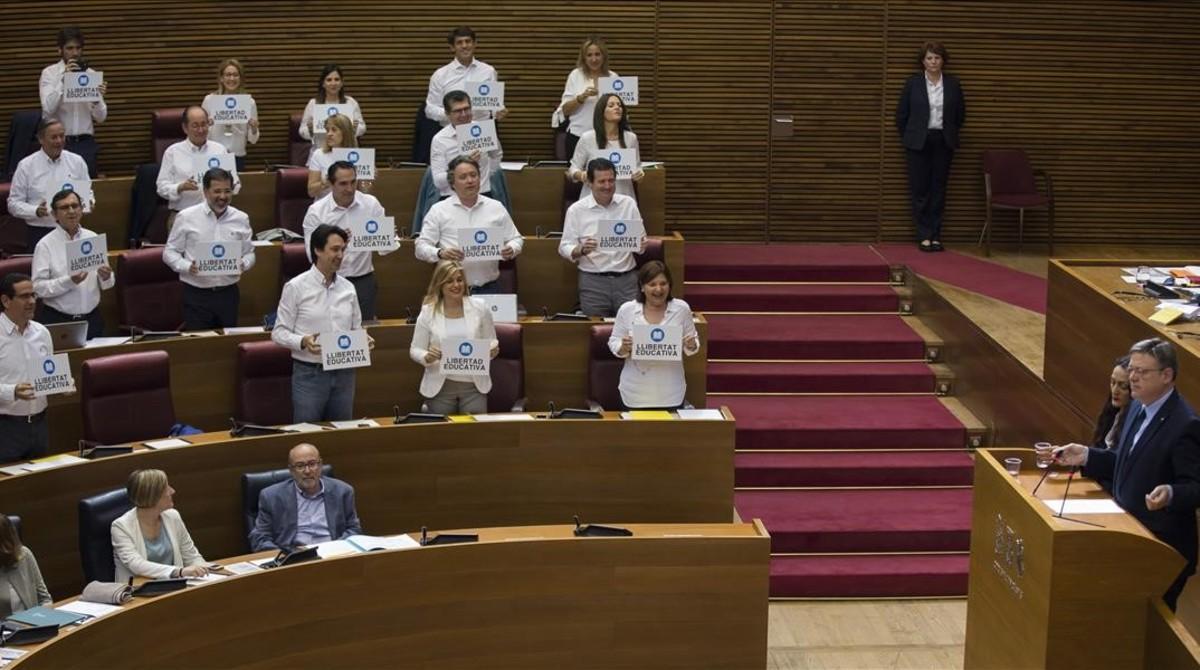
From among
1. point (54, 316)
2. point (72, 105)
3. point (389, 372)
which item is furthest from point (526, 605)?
point (72, 105)

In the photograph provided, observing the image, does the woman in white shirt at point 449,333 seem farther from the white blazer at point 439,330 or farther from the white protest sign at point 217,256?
the white protest sign at point 217,256

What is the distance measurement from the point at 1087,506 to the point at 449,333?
2.96 meters

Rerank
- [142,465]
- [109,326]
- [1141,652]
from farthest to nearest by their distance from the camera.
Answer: [109,326]
[142,465]
[1141,652]

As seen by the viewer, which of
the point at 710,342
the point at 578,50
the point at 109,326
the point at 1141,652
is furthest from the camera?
the point at 578,50

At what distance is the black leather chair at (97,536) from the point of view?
235 inches

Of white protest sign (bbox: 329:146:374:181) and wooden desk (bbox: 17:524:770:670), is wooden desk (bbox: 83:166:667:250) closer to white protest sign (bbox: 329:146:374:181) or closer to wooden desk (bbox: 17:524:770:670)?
white protest sign (bbox: 329:146:374:181)

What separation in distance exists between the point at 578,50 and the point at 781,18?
1.34 meters

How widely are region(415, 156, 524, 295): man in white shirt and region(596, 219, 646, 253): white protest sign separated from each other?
15.9 inches

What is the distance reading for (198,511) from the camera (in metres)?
6.62

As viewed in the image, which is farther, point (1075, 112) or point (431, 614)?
point (1075, 112)

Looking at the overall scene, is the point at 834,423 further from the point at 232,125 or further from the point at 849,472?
the point at 232,125

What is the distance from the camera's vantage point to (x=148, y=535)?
593 cm

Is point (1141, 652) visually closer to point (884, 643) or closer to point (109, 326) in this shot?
point (884, 643)

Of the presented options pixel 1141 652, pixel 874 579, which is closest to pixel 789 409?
pixel 874 579
